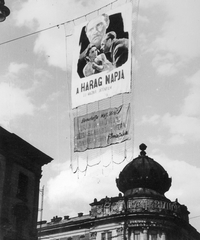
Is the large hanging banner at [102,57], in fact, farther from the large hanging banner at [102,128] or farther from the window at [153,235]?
the window at [153,235]

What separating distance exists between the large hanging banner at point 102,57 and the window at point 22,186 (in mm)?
16107

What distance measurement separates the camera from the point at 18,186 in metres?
30.2

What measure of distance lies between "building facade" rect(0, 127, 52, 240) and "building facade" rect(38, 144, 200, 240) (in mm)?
14047

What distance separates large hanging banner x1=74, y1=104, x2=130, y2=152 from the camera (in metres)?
14.7

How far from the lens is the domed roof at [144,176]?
4803 cm

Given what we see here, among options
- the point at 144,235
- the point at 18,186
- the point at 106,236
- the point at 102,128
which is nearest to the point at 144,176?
the point at 144,235

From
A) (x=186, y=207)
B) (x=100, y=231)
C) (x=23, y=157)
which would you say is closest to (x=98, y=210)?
(x=100, y=231)

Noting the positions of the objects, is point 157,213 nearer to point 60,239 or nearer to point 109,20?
point 60,239

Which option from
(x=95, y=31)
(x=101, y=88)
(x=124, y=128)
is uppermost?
(x=95, y=31)

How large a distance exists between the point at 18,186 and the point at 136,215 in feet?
58.4

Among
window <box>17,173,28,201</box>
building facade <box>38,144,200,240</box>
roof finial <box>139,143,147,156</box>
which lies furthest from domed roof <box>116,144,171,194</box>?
window <box>17,173,28,201</box>

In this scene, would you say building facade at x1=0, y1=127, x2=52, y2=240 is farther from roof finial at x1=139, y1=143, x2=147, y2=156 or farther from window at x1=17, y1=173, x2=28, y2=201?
roof finial at x1=139, y1=143, x2=147, y2=156

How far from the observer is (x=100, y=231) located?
153 ft

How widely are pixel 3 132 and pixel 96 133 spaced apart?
1542 centimetres
